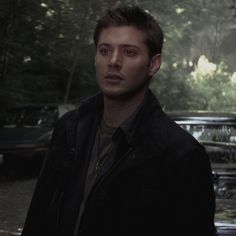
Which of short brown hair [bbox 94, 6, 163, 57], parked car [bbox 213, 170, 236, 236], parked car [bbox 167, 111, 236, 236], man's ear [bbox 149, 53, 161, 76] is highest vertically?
short brown hair [bbox 94, 6, 163, 57]

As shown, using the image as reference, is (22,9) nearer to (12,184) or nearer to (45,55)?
(45,55)

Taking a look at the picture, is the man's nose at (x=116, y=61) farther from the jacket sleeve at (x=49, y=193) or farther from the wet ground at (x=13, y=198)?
the wet ground at (x=13, y=198)

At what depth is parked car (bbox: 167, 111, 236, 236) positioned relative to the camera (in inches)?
240

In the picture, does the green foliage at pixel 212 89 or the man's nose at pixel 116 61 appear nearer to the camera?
the man's nose at pixel 116 61

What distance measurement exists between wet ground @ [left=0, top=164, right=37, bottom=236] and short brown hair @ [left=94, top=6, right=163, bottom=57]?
247 inches

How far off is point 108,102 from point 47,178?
1.15 ft

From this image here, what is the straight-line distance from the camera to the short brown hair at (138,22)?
7.21ft

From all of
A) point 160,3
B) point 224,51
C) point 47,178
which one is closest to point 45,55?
point 160,3

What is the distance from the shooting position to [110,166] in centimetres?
210

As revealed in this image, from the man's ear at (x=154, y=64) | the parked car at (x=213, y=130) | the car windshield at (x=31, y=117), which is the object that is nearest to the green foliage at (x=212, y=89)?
the car windshield at (x=31, y=117)

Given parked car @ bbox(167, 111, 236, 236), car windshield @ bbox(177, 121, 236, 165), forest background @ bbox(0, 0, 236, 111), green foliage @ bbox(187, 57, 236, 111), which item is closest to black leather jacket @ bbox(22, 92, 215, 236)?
parked car @ bbox(167, 111, 236, 236)

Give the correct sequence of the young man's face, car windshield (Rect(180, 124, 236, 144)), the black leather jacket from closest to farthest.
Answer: the black leather jacket, the young man's face, car windshield (Rect(180, 124, 236, 144))

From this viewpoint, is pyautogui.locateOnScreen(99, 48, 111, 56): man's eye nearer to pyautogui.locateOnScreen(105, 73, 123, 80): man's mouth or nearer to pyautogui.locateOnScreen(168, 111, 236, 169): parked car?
pyautogui.locateOnScreen(105, 73, 123, 80): man's mouth

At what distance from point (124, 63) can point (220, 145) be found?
5754 mm
